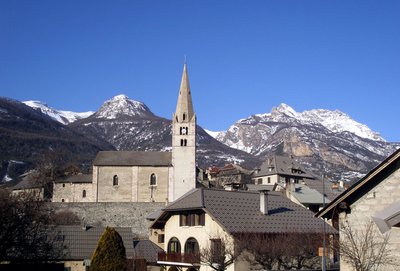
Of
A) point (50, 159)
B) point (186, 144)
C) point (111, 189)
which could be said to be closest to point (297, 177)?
point (186, 144)

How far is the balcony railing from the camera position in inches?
1511

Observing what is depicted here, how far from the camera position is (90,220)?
3041 inches

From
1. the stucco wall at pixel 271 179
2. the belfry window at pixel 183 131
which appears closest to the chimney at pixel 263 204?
the belfry window at pixel 183 131

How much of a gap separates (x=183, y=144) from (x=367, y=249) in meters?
83.8

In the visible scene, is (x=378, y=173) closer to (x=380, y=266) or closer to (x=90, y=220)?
(x=380, y=266)

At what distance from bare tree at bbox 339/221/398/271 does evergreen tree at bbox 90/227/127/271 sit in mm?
18188

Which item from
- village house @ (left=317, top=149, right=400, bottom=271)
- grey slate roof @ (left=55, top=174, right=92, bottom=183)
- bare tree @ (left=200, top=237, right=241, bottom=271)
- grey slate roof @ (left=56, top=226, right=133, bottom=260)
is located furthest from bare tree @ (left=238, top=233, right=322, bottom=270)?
grey slate roof @ (left=55, top=174, right=92, bottom=183)

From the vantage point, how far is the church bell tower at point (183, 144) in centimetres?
9725

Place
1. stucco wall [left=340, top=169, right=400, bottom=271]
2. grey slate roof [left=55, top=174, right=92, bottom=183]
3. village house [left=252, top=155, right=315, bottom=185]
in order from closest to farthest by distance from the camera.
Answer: stucco wall [left=340, top=169, right=400, bottom=271], grey slate roof [left=55, top=174, right=92, bottom=183], village house [left=252, top=155, right=315, bottom=185]

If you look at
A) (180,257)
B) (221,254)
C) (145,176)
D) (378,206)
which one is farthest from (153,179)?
(378,206)

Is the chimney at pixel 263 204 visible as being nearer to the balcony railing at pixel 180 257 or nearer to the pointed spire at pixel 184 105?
the balcony railing at pixel 180 257

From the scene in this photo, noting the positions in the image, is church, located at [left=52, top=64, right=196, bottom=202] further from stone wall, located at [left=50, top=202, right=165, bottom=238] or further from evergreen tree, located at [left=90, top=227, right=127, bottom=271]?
evergreen tree, located at [left=90, top=227, right=127, bottom=271]

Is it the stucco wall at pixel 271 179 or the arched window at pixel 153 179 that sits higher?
the stucco wall at pixel 271 179

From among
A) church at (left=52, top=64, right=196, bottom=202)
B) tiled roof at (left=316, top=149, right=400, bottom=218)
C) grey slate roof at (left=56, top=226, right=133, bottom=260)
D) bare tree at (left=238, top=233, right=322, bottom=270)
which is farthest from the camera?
church at (left=52, top=64, right=196, bottom=202)
